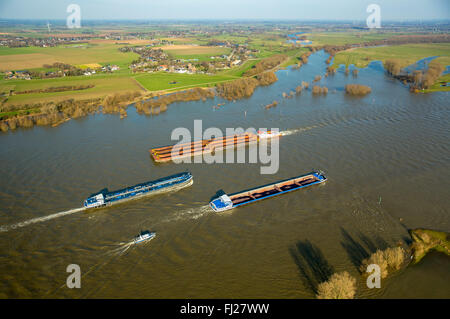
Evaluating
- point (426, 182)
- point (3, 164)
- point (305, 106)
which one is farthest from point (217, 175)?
point (305, 106)

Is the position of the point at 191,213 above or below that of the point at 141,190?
below

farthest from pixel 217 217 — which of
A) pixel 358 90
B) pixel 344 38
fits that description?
pixel 344 38

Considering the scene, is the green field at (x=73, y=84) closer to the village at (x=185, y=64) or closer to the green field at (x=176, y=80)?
the green field at (x=176, y=80)

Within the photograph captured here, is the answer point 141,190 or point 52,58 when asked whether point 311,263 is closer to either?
point 141,190

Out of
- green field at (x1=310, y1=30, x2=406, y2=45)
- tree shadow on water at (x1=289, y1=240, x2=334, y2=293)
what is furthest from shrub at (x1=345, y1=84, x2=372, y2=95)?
green field at (x1=310, y1=30, x2=406, y2=45)

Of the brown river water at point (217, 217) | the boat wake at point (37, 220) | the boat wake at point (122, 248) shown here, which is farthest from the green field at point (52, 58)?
the boat wake at point (122, 248)

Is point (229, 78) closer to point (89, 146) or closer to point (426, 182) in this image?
point (89, 146)
